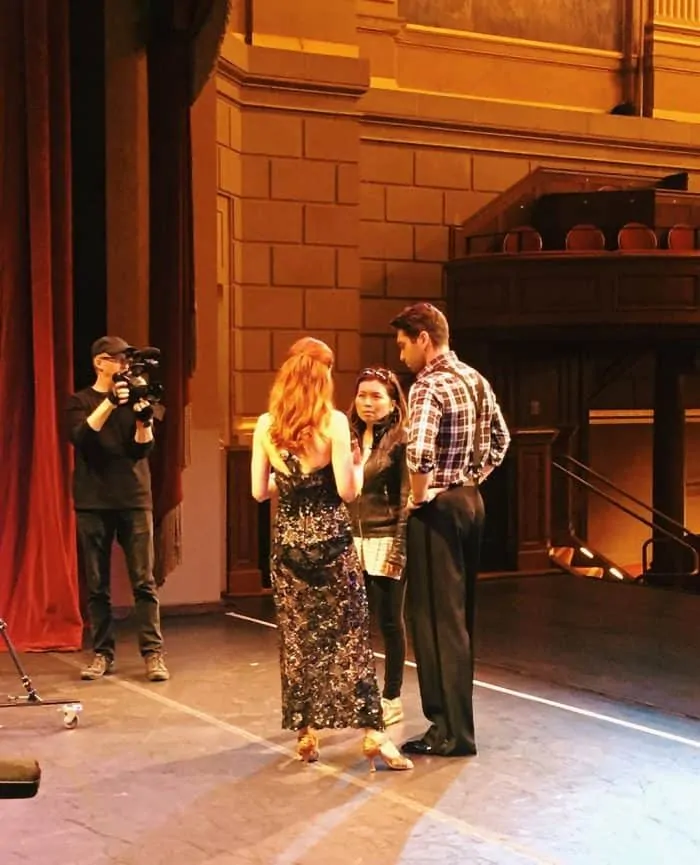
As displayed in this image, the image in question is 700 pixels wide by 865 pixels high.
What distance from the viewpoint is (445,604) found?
13.8ft

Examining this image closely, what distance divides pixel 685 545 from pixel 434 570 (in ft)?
23.4

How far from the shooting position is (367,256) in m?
10.7

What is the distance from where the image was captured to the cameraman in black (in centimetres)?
540

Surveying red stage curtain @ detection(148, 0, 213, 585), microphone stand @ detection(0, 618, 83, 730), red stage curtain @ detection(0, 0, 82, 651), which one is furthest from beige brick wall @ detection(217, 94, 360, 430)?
microphone stand @ detection(0, 618, 83, 730)

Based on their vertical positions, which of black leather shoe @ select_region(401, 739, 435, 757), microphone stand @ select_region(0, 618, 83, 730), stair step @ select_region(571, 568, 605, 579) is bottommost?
stair step @ select_region(571, 568, 605, 579)

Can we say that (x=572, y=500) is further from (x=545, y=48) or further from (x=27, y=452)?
(x=27, y=452)

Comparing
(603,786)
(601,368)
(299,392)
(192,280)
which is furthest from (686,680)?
(601,368)

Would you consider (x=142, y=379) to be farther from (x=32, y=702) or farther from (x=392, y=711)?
(x=392, y=711)

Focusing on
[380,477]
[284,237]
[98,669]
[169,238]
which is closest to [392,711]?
[380,477]

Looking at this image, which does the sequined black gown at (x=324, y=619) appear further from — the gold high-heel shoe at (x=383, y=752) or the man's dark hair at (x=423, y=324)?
the man's dark hair at (x=423, y=324)

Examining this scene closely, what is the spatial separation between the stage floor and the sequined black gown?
22 centimetres

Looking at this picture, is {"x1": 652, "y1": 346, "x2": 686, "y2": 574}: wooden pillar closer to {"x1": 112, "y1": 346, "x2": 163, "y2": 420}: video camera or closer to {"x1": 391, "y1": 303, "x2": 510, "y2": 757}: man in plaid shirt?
{"x1": 112, "y1": 346, "x2": 163, "y2": 420}: video camera

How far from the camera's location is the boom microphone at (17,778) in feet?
7.06

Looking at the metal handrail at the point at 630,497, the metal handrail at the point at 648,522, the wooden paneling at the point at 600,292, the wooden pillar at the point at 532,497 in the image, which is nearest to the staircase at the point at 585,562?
the wooden pillar at the point at 532,497
